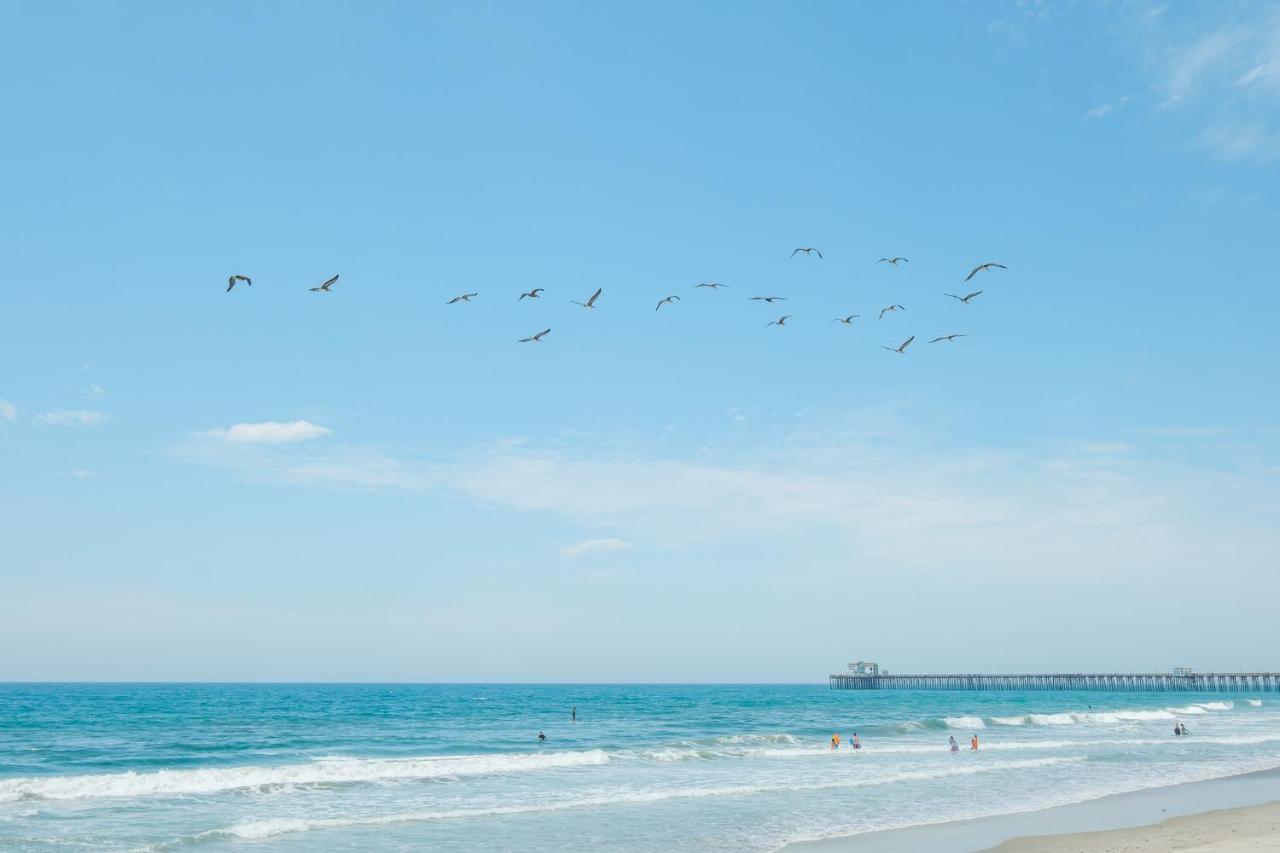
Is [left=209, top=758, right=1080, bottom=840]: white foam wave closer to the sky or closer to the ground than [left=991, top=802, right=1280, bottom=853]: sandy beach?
closer to the ground

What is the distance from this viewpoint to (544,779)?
104ft

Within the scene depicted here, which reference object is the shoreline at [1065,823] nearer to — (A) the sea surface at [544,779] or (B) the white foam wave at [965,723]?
(A) the sea surface at [544,779]

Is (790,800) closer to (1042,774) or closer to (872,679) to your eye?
(1042,774)

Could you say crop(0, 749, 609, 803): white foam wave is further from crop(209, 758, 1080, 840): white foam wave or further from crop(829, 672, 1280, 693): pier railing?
crop(829, 672, 1280, 693): pier railing

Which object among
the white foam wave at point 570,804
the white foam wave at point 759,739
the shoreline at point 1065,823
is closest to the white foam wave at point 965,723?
the white foam wave at point 759,739

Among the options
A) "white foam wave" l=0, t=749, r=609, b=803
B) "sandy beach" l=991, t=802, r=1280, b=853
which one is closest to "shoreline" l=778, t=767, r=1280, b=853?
"sandy beach" l=991, t=802, r=1280, b=853

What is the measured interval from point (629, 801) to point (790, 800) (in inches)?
161

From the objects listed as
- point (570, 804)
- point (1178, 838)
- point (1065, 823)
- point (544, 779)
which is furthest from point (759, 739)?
point (1178, 838)

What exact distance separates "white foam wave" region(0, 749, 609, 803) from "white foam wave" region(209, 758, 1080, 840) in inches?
278

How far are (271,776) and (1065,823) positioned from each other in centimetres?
2259

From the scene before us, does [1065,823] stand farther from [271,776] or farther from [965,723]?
[965,723]

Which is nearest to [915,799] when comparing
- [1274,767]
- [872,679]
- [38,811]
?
[1274,767]

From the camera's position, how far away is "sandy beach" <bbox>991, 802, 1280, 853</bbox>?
60.0 ft

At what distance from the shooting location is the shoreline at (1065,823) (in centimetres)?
1936
